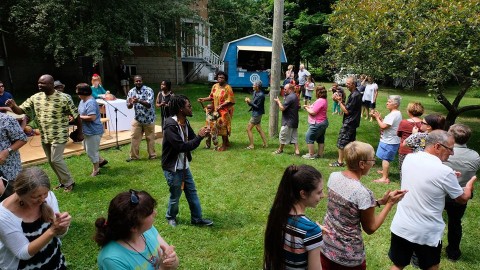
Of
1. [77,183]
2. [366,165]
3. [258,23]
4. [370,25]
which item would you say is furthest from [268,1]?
[366,165]

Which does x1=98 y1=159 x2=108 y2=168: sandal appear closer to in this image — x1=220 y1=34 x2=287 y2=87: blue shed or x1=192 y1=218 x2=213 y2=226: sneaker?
x1=192 y1=218 x2=213 y2=226: sneaker

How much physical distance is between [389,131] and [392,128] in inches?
2.8

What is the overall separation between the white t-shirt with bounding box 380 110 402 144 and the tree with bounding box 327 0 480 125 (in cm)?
95

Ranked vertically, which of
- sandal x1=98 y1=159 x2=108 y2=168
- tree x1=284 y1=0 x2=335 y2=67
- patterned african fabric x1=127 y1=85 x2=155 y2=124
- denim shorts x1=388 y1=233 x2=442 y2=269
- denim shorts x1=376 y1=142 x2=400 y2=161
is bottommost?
sandal x1=98 y1=159 x2=108 y2=168

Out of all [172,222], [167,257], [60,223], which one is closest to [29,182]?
[60,223]

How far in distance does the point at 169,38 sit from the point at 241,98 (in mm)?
4036

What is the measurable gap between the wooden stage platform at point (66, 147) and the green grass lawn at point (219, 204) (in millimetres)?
226

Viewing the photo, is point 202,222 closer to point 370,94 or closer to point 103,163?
point 103,163

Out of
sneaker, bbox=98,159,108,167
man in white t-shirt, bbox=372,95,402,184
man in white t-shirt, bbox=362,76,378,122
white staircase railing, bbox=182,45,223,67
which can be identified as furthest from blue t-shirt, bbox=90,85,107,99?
white staircase railing, bbox=182,45,223,67

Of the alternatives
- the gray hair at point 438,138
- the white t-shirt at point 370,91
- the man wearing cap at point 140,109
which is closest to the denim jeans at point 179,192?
the gray hair at point 438,138

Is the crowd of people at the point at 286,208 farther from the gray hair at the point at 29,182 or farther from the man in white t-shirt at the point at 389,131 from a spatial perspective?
the man in white t-shirt at the point at 389,131

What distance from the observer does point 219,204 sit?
5.17 meters

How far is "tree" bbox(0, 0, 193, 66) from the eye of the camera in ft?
37.1

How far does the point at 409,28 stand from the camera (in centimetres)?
626
